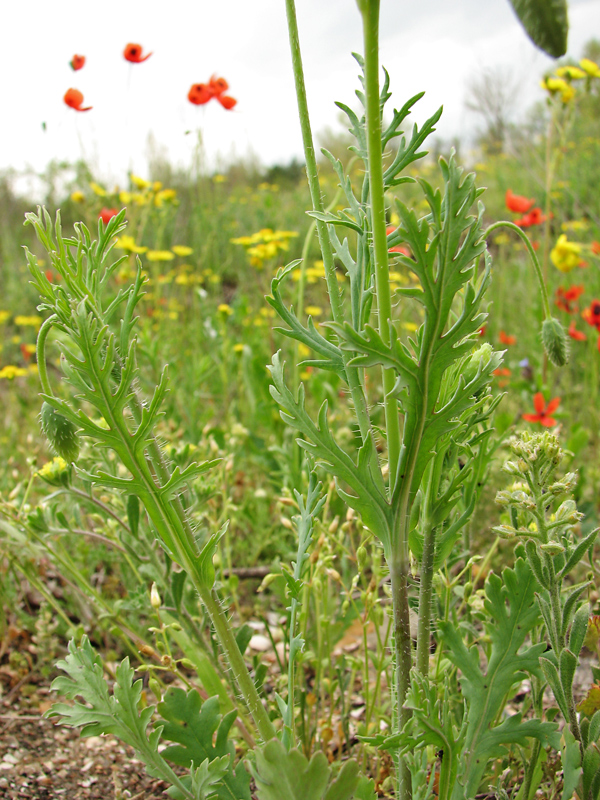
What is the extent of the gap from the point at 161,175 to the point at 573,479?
29.7 feet

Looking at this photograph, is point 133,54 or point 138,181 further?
point 138,181

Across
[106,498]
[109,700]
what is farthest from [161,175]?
[109,700]

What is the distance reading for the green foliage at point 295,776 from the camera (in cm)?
71

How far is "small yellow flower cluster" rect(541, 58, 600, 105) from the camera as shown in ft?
9.78

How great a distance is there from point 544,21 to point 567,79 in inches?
116

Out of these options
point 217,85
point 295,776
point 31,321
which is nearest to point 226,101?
point 217,85

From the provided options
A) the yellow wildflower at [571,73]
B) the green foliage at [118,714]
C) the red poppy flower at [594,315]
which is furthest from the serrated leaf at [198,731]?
Answer: the yellow wildflower at [571,73]

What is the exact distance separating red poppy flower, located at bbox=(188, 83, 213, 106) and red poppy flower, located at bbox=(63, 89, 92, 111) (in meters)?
0.67

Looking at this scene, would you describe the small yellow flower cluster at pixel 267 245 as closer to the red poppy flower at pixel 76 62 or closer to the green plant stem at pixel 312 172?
the red poppy flower at pixel 76 62

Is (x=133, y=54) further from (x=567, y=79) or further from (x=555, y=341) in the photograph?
(x=555, y=341)

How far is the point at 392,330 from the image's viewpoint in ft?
2.33

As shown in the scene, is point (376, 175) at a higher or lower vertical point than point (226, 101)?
lower

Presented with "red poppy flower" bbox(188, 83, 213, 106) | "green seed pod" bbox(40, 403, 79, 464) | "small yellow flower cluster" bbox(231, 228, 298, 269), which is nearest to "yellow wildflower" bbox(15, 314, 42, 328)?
"small yellow flower cluster" bbox(231, 228, 298, 269)

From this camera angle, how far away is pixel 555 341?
137 centimetres
